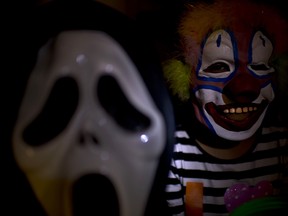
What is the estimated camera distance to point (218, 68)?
30.7 inches

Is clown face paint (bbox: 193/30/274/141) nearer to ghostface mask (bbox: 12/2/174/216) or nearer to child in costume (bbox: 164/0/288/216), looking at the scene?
child in costume (bbox: 164/0/288/216)

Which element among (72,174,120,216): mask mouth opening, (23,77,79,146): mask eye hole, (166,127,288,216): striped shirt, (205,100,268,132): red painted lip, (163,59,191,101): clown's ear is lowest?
(166,127,288,216): striped shirt

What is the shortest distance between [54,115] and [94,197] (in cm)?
12

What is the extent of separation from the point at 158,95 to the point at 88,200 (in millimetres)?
163

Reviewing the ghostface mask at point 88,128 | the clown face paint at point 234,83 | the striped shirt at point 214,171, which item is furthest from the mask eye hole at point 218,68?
the ghostface mask at point 88,128

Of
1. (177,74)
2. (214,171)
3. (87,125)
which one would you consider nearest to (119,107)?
(87,125)

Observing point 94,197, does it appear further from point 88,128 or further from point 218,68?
point 218,68

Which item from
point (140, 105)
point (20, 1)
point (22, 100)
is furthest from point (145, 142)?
point (20, 1)

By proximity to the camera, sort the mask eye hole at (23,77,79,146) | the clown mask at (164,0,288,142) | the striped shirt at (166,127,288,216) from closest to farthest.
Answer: the mask eye hole at (23,77,79,146) → the clown mask at (164,0,288,142) → the striped shirt at (166,127,288,216)

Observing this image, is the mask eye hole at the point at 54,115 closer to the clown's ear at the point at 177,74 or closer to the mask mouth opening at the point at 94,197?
the mask mouth opening at the point at 94,197

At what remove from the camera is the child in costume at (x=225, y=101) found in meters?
0.77

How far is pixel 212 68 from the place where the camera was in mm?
784

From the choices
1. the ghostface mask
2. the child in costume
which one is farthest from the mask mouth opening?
the child in costume

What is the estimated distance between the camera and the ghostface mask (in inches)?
18.5
